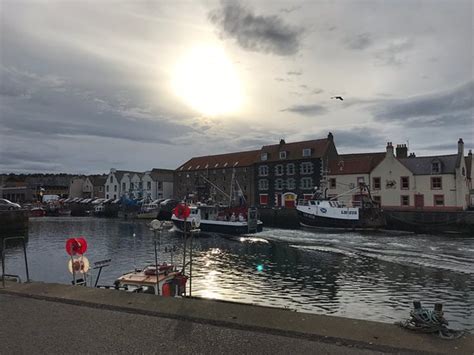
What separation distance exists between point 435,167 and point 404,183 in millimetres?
4621

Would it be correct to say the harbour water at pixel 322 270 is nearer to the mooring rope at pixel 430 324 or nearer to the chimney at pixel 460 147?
the mooring rope at pixel 430 324

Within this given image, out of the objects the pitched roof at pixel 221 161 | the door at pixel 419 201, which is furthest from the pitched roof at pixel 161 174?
the door at pixel 419 201

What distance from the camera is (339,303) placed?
53.8 feet

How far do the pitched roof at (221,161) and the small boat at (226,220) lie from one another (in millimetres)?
26070

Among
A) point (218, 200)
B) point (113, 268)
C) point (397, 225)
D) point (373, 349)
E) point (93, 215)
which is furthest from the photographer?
point (93, 215)

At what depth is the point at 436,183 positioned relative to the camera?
2034 inches

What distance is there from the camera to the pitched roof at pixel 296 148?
66750 millimetres

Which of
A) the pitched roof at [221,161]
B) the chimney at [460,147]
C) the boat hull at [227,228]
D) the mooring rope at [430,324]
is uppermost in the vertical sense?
the pitched roof at [221,161]

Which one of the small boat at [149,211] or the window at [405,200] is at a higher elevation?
the window at [405,200]

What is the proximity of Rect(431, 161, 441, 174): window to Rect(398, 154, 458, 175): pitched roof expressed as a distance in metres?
0.31

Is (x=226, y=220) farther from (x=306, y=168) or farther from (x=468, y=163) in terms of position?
(x=468, y=163)

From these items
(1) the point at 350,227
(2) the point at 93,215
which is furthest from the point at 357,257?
(2) the point at 93,215

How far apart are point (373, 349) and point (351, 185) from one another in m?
56.4

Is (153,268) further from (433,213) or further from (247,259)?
(433,213)
